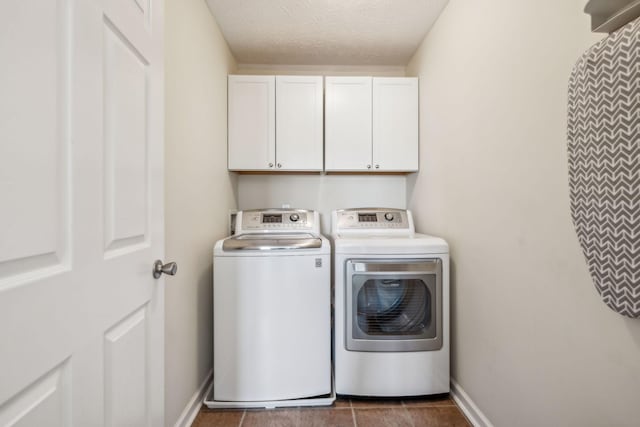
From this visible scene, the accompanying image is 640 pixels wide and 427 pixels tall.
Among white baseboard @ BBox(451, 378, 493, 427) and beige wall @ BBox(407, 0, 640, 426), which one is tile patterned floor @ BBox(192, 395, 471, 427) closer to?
white baseboard @ BBox(451, 378, 493, 427)

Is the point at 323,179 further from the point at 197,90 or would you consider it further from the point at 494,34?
the point at 494,34

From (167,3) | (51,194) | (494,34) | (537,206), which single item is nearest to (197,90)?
(167,3)

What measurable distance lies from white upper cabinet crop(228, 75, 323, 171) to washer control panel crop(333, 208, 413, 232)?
1.85ft

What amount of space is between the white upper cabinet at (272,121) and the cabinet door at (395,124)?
0.46m

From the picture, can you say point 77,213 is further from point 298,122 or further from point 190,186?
point 298,122

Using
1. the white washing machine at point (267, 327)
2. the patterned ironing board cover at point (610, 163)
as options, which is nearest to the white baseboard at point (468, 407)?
the white washing machine at point (267, 327)

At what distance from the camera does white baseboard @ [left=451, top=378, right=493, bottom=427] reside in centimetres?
142

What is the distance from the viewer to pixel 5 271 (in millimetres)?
446

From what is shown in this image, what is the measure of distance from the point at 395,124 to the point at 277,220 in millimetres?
1211

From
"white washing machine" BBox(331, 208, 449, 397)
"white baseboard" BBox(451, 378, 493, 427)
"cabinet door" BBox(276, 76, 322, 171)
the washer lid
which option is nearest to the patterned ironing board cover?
"white washing machine" BBox(331, 208, 449, 397)

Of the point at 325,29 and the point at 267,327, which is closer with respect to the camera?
the point at 267,327

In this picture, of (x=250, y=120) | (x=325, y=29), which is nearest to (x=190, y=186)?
(x=250, y=120)

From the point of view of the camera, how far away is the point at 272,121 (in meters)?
2.19

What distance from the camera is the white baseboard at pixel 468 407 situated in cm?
142
